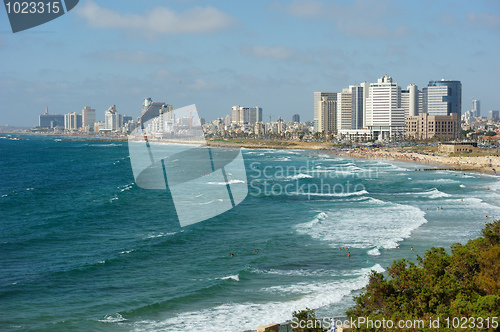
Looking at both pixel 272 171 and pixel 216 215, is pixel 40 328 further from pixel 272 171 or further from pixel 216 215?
pixel 272 171

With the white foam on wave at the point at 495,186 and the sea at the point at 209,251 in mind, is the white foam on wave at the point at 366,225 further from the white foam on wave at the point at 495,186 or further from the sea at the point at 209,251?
the white foam on wave at the point at 495,186

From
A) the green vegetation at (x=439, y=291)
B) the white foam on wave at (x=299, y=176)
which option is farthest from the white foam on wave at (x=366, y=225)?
the white foam on wave at (x=299, y=176)

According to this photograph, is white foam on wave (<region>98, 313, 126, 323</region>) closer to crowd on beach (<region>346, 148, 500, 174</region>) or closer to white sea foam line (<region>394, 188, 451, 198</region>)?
white sea foam line (<region>394, 188, 451, 198</region>)

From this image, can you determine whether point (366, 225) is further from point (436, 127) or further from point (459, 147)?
point (436, 127)

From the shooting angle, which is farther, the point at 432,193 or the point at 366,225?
the point at 432,193

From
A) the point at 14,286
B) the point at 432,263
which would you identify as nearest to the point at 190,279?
the point at 14,286

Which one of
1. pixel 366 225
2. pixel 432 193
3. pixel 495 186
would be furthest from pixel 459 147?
pixel 366 225
